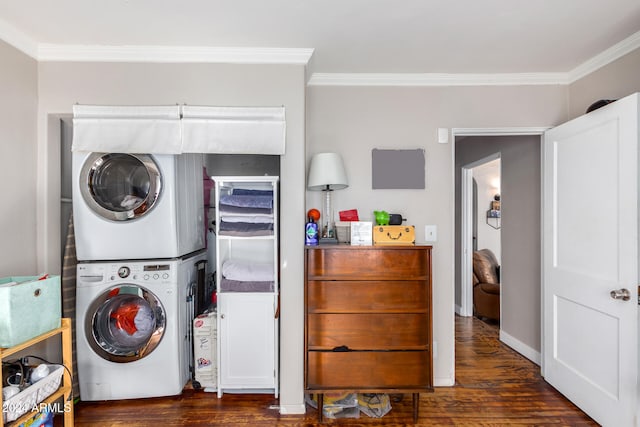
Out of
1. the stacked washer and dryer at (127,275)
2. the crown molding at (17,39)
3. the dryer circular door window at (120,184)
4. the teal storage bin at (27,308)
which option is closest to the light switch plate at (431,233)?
the stacked washer and dryer at (127,275)

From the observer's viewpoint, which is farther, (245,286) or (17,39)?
(245,286)

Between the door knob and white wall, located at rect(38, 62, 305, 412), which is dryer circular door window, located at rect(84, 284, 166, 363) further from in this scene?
the door knob

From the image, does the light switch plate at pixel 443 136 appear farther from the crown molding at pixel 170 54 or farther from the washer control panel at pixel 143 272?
the washer control panel at pixel 143 272

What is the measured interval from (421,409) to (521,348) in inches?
54.8

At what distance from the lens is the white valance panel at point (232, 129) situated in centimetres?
209

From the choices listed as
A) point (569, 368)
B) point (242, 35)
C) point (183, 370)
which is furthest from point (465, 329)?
point (242, 35)

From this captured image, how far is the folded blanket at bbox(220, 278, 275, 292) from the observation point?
233 cm

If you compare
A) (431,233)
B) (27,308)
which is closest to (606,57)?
(431,233)

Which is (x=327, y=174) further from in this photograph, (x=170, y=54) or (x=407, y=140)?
(x=170, y=54)

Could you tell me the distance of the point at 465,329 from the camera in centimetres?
366

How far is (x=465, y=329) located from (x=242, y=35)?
3546mm

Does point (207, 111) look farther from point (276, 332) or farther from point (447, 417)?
point (447, 417)

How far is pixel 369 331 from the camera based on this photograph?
204 cm

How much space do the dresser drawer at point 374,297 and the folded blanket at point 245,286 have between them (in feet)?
1.40
